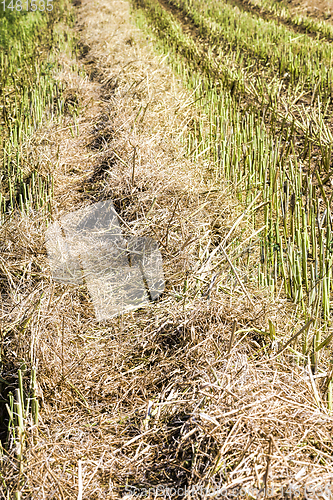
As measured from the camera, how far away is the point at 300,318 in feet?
5.70

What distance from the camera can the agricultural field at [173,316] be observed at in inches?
49.0

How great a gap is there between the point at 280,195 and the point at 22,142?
7.53ft

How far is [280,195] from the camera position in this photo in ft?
7.50

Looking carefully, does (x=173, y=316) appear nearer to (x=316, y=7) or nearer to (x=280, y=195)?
(x=280, y=195)

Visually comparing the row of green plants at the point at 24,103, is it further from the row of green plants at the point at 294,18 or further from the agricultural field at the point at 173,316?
the row of green plants at the point at 294,18

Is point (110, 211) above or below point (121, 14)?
below

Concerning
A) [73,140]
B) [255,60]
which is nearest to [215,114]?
[73,140]

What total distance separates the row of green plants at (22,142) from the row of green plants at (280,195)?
111 cm

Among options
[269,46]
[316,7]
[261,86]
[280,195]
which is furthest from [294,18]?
[280,195]

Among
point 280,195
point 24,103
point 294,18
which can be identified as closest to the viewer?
point 280,195

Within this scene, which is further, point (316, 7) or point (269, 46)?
point (316, 7)

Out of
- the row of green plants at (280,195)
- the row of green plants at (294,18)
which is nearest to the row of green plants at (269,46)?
the row of green plants at (294,18)

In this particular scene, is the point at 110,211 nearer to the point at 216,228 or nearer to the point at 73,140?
the point at 216,228

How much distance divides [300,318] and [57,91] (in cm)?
385
